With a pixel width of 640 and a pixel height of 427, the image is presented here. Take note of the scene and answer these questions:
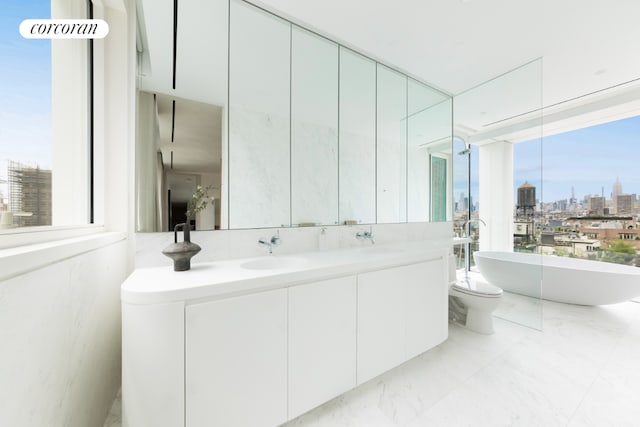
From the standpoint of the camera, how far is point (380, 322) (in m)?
1.60

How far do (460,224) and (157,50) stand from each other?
11.4 feet

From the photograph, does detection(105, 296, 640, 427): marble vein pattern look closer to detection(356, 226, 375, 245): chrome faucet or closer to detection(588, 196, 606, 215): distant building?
detection(356, 226, 375, 245): chrome faucet

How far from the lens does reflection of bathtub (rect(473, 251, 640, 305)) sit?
8.46 ft

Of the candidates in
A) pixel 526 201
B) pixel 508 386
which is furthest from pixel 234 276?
pixel 526 201

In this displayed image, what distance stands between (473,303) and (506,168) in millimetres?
1715

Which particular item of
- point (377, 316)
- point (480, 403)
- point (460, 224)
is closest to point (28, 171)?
point (377, 316)

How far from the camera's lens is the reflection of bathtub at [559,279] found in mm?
2578

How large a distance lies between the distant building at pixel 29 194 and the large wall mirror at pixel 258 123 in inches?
21.7

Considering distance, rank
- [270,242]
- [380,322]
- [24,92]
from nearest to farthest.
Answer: [24,92], [380,322], [270,242]

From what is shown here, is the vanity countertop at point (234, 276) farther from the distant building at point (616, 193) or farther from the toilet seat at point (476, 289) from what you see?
the distant building at point (616, 193)

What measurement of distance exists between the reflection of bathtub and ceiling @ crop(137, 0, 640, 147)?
57.7 inches

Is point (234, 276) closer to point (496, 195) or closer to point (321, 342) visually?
point (321, 342)

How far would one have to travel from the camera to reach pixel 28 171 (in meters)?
0.82

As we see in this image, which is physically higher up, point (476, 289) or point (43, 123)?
point (43, 123)
